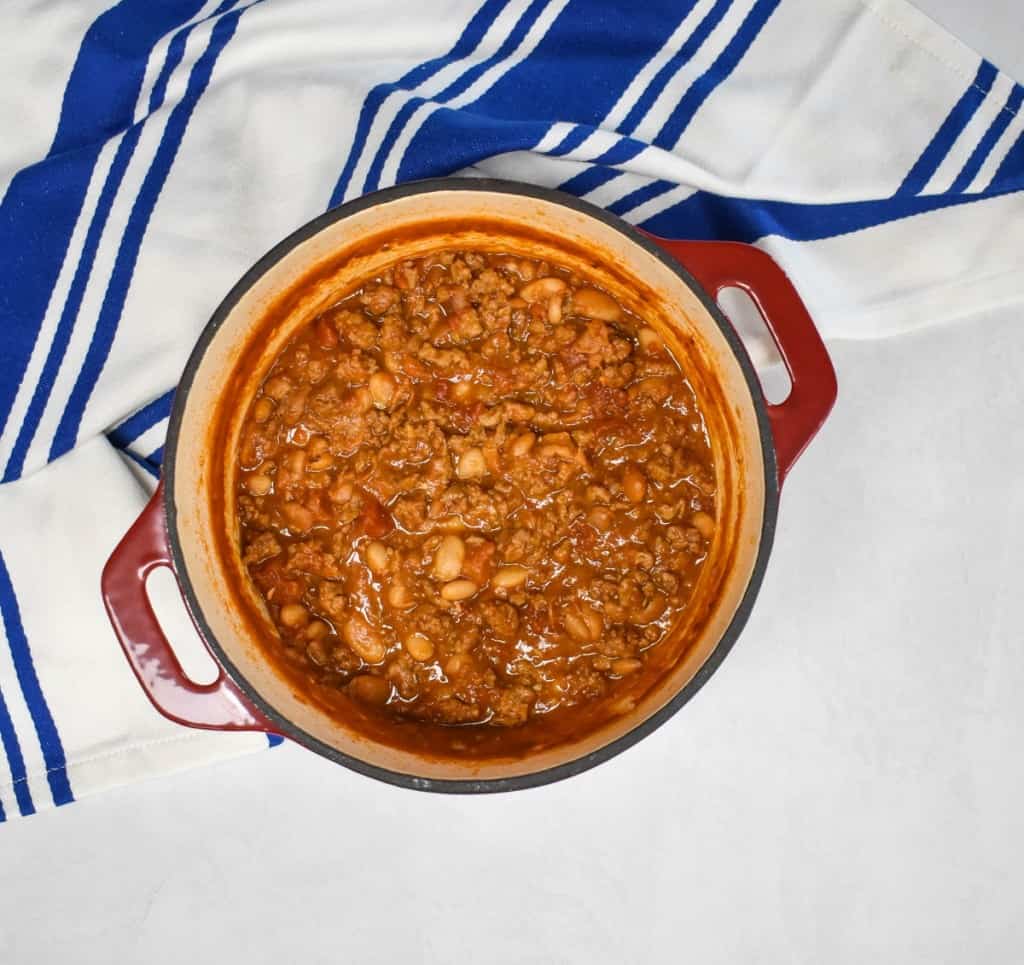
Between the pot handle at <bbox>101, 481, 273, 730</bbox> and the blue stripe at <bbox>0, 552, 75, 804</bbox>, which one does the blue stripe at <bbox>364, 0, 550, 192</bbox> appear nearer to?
the pot handle at <bbox>101, 481, 273, 730</bbox>

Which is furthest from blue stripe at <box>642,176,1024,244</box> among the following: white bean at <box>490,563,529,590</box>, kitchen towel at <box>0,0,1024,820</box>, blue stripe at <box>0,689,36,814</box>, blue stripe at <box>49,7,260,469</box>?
blue stripe at <box>0,689,36,814</box>

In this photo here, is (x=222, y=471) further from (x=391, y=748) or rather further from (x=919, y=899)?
(x=919, y=899)

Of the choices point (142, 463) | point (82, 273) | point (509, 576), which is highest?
point (82, 273)

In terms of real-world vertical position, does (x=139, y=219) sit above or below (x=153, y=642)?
above

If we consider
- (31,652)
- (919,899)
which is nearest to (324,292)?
(31,652)

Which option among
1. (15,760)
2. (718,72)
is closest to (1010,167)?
(718,72)

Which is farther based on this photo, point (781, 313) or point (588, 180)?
point (588, 180)

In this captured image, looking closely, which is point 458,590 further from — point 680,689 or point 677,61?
point 677,61
